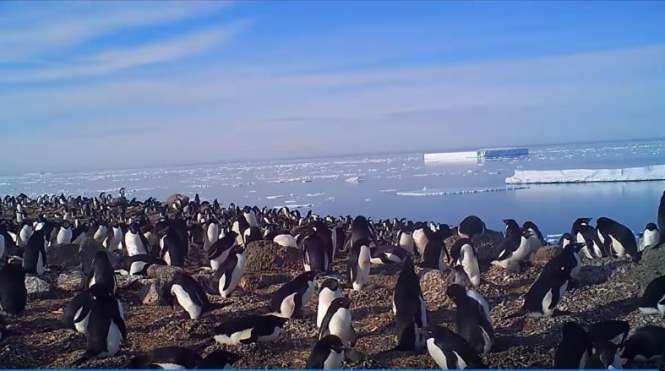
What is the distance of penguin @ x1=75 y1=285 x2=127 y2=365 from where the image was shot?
493 cm

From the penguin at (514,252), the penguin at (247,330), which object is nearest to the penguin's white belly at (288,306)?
the penguin at (247,330)

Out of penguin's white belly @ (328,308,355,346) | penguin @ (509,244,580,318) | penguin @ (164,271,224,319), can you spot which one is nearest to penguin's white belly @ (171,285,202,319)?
penguin @ (164,271,224,319)

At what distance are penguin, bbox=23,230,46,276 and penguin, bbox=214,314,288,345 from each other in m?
4.21

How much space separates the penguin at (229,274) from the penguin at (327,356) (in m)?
2.57

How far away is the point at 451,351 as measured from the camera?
426cm

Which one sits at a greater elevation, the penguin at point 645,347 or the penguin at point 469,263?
the penguin at point 469,263

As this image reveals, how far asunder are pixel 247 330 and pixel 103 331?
1.16 meters

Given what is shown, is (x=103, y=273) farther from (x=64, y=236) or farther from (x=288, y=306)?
(x=64, y=236)

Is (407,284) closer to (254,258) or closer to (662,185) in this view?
(254,258)

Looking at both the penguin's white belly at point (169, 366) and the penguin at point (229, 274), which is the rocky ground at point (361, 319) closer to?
the penguin at point (229, 274)

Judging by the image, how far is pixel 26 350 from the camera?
17.1 feet

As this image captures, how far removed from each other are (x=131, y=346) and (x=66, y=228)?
23.5ft

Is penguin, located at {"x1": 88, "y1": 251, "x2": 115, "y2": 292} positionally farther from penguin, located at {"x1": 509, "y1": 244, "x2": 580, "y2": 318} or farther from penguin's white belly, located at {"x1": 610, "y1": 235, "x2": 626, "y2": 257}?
penguin's white belly, located at {"x1": 610, "y1": 235, "x2": 626, "y2": 257}

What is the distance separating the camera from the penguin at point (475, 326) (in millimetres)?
4625
